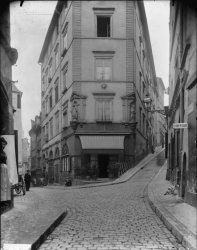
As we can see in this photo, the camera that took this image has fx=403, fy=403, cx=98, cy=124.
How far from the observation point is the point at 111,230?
678cm

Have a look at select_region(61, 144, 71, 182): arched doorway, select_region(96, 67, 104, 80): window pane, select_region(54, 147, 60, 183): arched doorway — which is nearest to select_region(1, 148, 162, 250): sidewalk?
select_region(54, 147, 60, 183): arched doorway

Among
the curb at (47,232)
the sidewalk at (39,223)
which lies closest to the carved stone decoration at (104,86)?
the sidewalk at (39,223)

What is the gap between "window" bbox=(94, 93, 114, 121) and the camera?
5.78 m

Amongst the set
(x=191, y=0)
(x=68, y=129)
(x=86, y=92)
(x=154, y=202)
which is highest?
(x=191, y=0)

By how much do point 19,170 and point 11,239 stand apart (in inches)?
35.5

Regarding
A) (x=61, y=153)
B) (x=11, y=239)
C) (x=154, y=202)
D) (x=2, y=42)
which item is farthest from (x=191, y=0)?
(x=154, y=202)

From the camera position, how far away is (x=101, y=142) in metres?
6.14

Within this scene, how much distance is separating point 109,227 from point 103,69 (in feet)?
9.39

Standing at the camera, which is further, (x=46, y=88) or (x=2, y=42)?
(x=46, y=88)

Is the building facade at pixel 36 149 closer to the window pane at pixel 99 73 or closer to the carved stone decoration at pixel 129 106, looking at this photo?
the window pane at pixel 99 73

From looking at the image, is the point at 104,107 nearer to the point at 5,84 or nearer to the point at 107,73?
the point at 107,73

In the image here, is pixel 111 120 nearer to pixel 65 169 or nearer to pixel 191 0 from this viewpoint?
pixel 65 169

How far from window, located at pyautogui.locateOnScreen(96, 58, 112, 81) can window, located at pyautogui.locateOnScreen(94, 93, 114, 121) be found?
11.6 inches

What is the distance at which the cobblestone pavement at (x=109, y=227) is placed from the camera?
5.71 m
